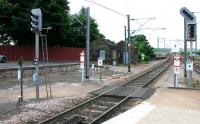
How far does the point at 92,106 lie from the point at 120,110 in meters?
1.38

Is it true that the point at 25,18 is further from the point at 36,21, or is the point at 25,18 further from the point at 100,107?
the point at 100,107

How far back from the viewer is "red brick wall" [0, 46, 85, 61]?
5122 cm

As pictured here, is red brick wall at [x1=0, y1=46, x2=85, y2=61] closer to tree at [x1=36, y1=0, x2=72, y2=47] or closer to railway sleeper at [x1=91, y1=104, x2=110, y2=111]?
tree at [x1=36, y1=0, x2=72, y2=47]

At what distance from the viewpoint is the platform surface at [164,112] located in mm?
11156

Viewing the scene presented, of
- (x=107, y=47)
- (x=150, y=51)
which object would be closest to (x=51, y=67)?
(x=107, y=47)

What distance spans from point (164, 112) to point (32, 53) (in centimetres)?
4268

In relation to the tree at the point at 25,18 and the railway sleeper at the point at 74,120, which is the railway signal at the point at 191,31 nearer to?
the railway sleeper at the point at 74,120

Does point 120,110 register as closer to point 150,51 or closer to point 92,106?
point 92,106

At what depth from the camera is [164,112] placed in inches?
508

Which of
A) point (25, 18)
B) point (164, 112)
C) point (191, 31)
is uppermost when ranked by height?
point (25, 18)

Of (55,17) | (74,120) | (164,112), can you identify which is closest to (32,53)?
(55,17)

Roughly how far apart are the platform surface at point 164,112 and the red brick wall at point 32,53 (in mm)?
36853

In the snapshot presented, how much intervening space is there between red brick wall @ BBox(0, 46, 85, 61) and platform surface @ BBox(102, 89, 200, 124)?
36.9 metres

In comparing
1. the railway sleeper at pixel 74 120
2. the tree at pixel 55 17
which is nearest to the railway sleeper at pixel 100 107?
the railway sleeper at pixel 74 120
